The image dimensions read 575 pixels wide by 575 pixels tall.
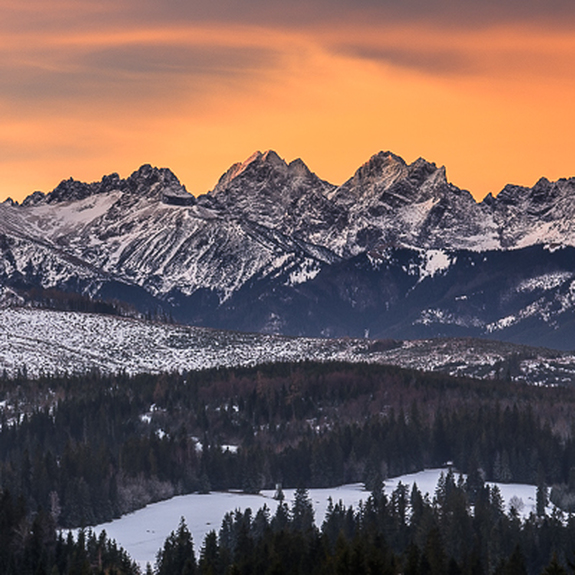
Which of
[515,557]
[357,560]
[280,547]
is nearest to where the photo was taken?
[357,560]

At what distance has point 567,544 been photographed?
176 metres

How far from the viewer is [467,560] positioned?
516 ft

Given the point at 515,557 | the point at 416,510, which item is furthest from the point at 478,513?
the point at 515,557

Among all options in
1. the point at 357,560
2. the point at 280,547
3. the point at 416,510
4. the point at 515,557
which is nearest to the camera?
the point at 357,560

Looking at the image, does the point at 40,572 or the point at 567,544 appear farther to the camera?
the point at 567,544

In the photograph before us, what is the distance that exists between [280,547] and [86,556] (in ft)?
71.3

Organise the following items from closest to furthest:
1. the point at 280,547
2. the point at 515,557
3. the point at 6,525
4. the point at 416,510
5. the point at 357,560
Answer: the point at 357,560, the point at 515,557, the point at 280,547, the point at 6,525, the point at 416,510

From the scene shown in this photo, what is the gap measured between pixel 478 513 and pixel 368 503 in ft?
46.1

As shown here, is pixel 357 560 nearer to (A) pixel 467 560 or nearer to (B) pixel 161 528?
(A) pixel 467 560

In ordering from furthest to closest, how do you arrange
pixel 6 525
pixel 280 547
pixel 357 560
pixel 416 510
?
pixel 416 510, pixel 6 525, pixel 280 547, pixel 357 560

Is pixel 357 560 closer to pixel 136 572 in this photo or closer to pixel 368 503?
pixel 136 572

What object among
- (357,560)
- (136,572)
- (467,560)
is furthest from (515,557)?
(136,572)

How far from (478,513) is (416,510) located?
25.1ft

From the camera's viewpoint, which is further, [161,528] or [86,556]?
[161,528]
